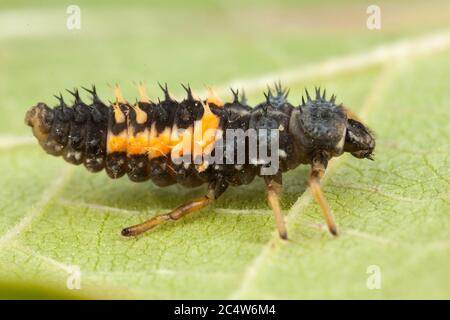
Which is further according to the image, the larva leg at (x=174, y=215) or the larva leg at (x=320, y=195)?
the larva leg at (x=174, y=215)

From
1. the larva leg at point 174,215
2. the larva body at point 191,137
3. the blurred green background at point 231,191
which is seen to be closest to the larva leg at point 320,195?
the larva body at point 191,137

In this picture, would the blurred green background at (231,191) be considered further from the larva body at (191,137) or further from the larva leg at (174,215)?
the larva body at (191,137)

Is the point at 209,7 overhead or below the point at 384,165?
overhead

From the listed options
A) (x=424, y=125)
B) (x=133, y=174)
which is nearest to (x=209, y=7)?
(x=424, y=125)

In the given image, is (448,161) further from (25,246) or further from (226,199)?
(25,246)

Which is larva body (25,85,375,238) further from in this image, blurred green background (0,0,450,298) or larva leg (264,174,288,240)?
blurred green background (0,0,450,298)

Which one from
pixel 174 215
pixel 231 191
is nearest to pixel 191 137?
pixel 174 215

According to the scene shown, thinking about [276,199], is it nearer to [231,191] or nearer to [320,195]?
[320,195]
